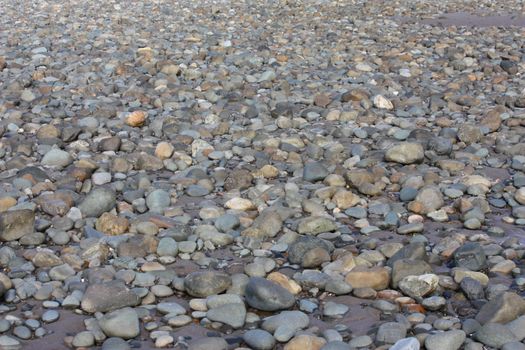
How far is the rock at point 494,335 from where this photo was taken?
3162 mm

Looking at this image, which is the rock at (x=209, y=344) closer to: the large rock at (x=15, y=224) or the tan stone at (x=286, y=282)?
the tan stone at (x=286, y=282)

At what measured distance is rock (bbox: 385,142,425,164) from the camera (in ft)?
18.3

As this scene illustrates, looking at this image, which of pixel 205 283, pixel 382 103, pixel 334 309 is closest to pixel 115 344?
pixel 205 283

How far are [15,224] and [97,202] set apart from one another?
573 mm

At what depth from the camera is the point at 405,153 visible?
5.60 meters

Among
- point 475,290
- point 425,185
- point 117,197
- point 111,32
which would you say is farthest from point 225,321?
point 111,32

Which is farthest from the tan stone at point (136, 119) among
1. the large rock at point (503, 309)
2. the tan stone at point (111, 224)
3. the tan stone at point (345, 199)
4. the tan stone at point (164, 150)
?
the large rock at point (503, 309)

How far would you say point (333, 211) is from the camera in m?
4.79

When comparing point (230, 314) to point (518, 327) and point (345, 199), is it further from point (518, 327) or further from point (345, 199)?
point (345, 199)

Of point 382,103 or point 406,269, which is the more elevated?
point 406,269

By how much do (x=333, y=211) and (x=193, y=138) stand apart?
1.89m

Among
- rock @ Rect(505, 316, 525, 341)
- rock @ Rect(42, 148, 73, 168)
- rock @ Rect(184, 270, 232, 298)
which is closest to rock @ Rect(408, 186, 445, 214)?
rock @ Rect(505, 316, 525, 341)

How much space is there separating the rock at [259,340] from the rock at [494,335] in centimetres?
95

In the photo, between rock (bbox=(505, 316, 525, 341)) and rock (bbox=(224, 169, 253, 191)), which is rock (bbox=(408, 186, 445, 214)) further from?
rock (bbox=(505, 316, 525, 341))
